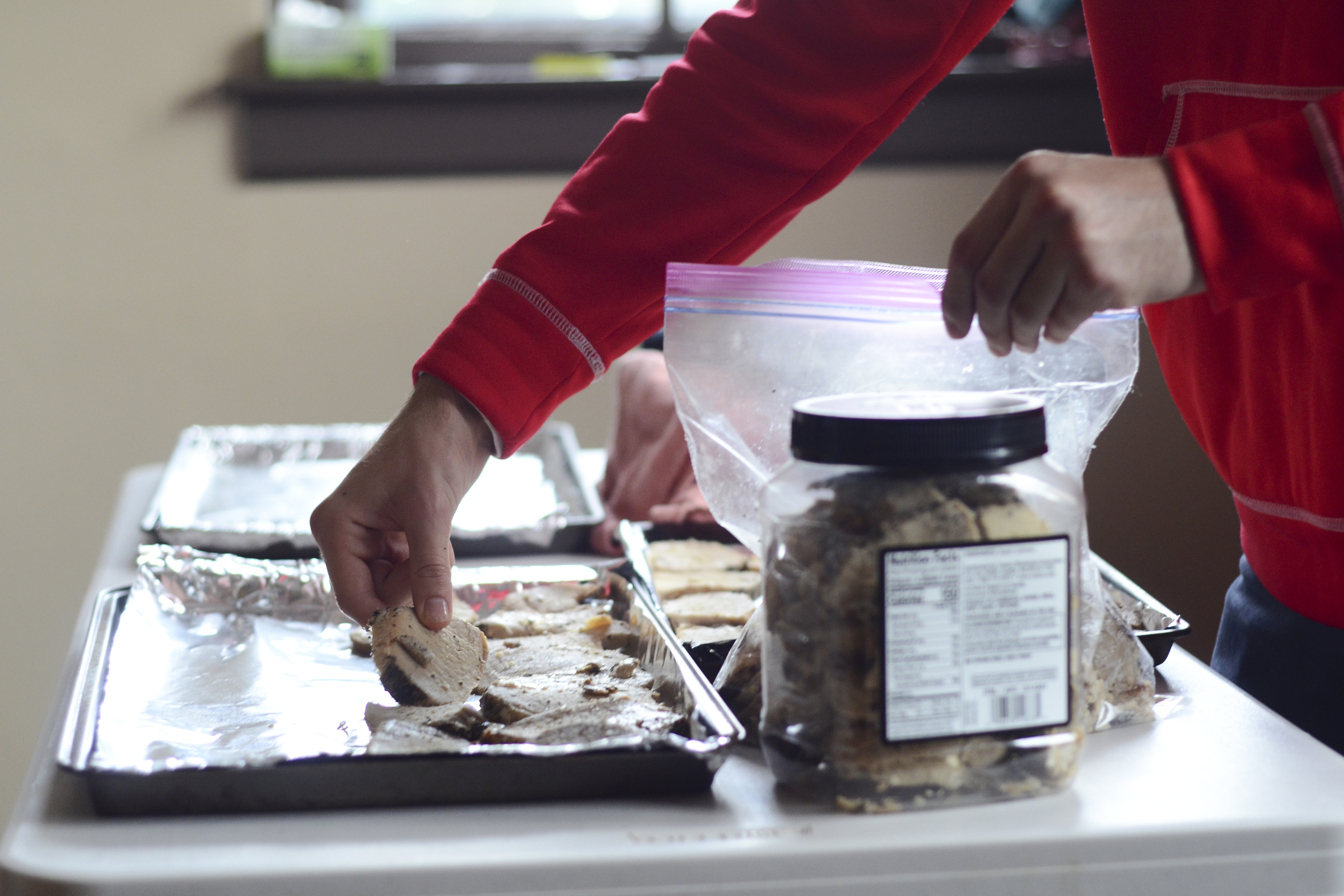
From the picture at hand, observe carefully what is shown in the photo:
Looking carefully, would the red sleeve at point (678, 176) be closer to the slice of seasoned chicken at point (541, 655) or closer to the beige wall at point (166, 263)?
the slice of seasoned chicken at point (541, 655)

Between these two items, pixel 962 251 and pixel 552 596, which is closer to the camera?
pixel 962 251

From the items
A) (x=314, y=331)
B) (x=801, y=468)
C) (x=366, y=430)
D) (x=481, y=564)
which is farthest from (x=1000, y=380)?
(x=314, y=331)

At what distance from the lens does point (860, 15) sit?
2.30 feet

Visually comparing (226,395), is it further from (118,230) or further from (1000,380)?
(1000,380)

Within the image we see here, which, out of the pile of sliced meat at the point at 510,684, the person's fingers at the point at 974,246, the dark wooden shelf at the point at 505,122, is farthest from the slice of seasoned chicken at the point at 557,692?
the dark wooden shelf at the point at 505,122

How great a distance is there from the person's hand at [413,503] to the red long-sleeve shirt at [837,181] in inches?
0.7

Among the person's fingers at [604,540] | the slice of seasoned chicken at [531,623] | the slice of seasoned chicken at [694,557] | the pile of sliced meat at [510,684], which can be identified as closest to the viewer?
the pile of sliced meat at [510,684]

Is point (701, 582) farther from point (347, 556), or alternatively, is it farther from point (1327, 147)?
point (1327, 147)

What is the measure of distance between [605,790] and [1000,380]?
11.1 inches

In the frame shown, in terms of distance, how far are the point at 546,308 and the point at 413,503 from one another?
0.44 feet

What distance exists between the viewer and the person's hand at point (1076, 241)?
46 cm

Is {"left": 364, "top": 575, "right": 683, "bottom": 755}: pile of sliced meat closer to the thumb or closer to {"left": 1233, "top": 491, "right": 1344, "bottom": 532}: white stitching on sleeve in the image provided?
the thumb

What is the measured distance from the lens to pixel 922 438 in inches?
18.1

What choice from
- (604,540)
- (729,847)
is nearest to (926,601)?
(729,847)
